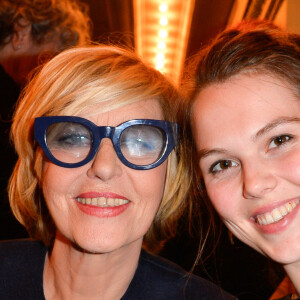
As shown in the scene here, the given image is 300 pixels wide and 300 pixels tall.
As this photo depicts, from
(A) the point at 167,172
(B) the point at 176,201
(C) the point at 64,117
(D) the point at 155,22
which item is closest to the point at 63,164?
(C) the point at 64,117

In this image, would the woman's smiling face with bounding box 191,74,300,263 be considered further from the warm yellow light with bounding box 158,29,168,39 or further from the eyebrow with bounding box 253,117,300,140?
the warm yellow light with bounding box 158,29,168,39

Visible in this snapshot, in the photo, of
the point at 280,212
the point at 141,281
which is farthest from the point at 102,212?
the point at 280,212

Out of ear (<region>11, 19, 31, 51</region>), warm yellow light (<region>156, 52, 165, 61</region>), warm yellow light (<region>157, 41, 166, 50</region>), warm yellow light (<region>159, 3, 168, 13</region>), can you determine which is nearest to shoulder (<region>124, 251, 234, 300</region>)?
ear (<region>11, 19, 31, 51</region>)

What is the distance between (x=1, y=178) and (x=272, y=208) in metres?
1.57

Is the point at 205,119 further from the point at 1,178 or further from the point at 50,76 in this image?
the point at 1,178

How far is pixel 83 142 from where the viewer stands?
1665mm

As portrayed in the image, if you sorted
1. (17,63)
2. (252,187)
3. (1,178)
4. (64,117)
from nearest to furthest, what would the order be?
(252,187) < (64,117) < (1,178) < (17,63)

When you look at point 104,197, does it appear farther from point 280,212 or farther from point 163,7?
point 163,7

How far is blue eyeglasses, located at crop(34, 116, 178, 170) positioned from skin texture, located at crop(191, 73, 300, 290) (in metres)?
0.19

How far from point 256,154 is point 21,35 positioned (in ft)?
5.53

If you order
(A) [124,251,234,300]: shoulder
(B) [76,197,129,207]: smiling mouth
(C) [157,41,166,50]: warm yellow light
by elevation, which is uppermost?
(B) [76,197,129,207]: smiling mouth

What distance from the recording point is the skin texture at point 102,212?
64.5 inches

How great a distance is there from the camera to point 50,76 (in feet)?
5.76

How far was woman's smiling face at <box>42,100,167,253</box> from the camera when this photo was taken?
1.64 m
